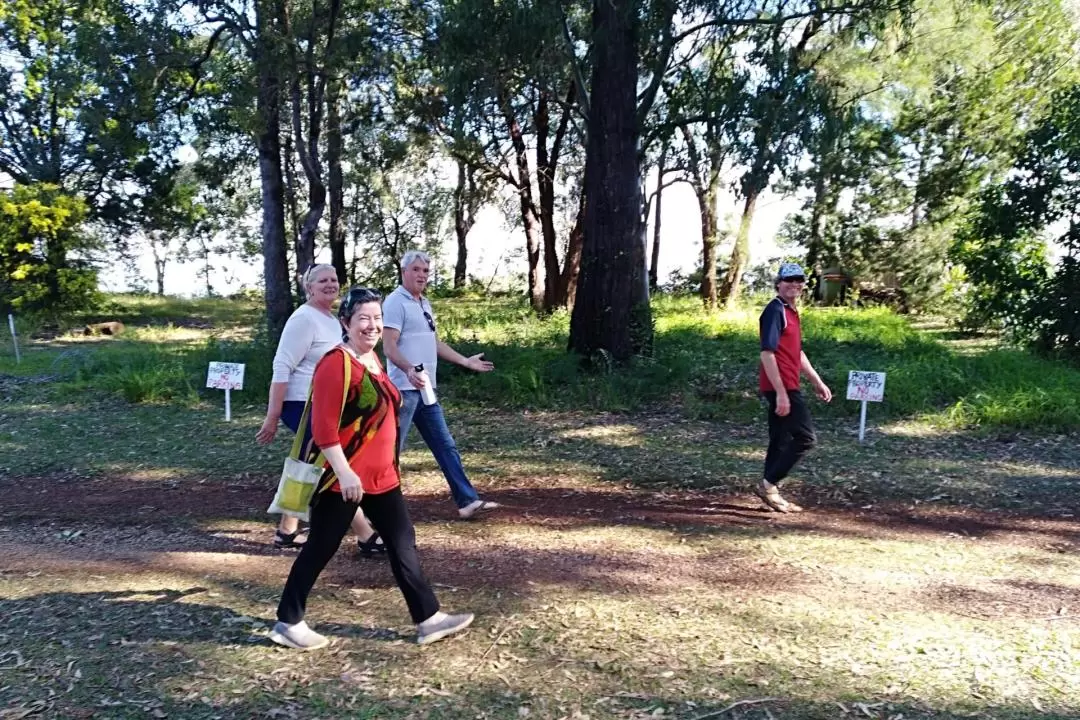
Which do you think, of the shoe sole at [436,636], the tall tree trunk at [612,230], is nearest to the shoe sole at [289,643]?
the shoe sole at [436,636]

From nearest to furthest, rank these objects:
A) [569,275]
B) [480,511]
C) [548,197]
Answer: [480,511]
[569,275]
[548,197]

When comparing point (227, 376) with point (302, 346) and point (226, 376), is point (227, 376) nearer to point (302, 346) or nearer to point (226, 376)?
point (226, 376)

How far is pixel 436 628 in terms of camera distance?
3.86 m

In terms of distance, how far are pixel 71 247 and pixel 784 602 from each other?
21.6 meters

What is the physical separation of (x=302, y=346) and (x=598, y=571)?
2139mm

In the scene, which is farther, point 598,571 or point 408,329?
point 408,329

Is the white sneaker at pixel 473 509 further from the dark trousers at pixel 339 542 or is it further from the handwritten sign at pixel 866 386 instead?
the handwritten sign at pixel 866 386

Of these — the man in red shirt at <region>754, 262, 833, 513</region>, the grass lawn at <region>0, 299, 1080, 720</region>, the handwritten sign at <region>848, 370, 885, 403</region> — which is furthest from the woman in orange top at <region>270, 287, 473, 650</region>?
the handwritten sign at <region>848, 370, 885, 403</region>

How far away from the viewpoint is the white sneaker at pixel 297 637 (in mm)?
A: 3766

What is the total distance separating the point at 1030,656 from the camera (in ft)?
12.1

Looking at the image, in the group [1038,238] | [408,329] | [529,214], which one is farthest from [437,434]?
[529,214]

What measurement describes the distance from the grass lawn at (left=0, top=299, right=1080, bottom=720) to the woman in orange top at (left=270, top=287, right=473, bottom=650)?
0.19 m

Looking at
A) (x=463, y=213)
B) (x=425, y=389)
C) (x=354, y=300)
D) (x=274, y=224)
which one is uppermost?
(x=463, y=213)

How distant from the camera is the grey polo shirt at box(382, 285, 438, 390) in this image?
5172 millimetres
